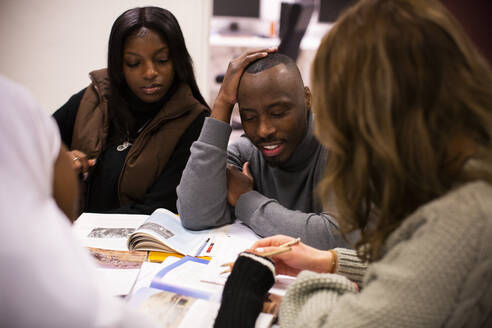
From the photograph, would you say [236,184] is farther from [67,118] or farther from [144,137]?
[67,118]

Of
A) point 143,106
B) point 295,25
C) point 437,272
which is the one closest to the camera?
point 437,272

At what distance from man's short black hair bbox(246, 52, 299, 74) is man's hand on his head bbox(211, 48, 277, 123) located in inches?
0.6

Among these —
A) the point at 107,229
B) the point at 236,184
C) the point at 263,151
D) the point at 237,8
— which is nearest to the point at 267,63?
the point at 263,151

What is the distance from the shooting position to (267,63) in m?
1.42

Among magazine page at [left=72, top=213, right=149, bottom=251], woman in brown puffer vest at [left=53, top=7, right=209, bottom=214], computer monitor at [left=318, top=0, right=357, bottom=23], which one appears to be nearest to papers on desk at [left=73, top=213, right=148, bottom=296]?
magazine page at [left=72, top=213, right=149, bottom=251]

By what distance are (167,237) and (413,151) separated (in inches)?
31.1

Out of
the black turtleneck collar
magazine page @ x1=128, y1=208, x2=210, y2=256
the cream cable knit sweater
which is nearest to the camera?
the cream cable knit sweater

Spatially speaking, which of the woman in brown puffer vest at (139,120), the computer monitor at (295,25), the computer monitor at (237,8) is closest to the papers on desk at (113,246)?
the woman in brown puffer vest at (139,120)

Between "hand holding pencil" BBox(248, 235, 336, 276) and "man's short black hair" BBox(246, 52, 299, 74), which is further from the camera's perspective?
"man's short black hair" BBox(246, 52, 299, 74)

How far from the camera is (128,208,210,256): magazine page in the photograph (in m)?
1.23

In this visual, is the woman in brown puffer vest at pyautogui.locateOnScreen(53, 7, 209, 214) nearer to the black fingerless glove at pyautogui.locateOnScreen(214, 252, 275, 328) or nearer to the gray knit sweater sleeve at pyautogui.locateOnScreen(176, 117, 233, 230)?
the gray knit sweater sleeve at pyautogui.locateOnScreen(176, 117, 233, 230)

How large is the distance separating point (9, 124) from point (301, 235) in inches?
36.0

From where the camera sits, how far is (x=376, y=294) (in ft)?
2.30

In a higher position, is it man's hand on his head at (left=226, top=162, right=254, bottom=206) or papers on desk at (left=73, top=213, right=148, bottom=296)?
man's hand on his head at (left=226, top=162, right=254, bottom=206)
